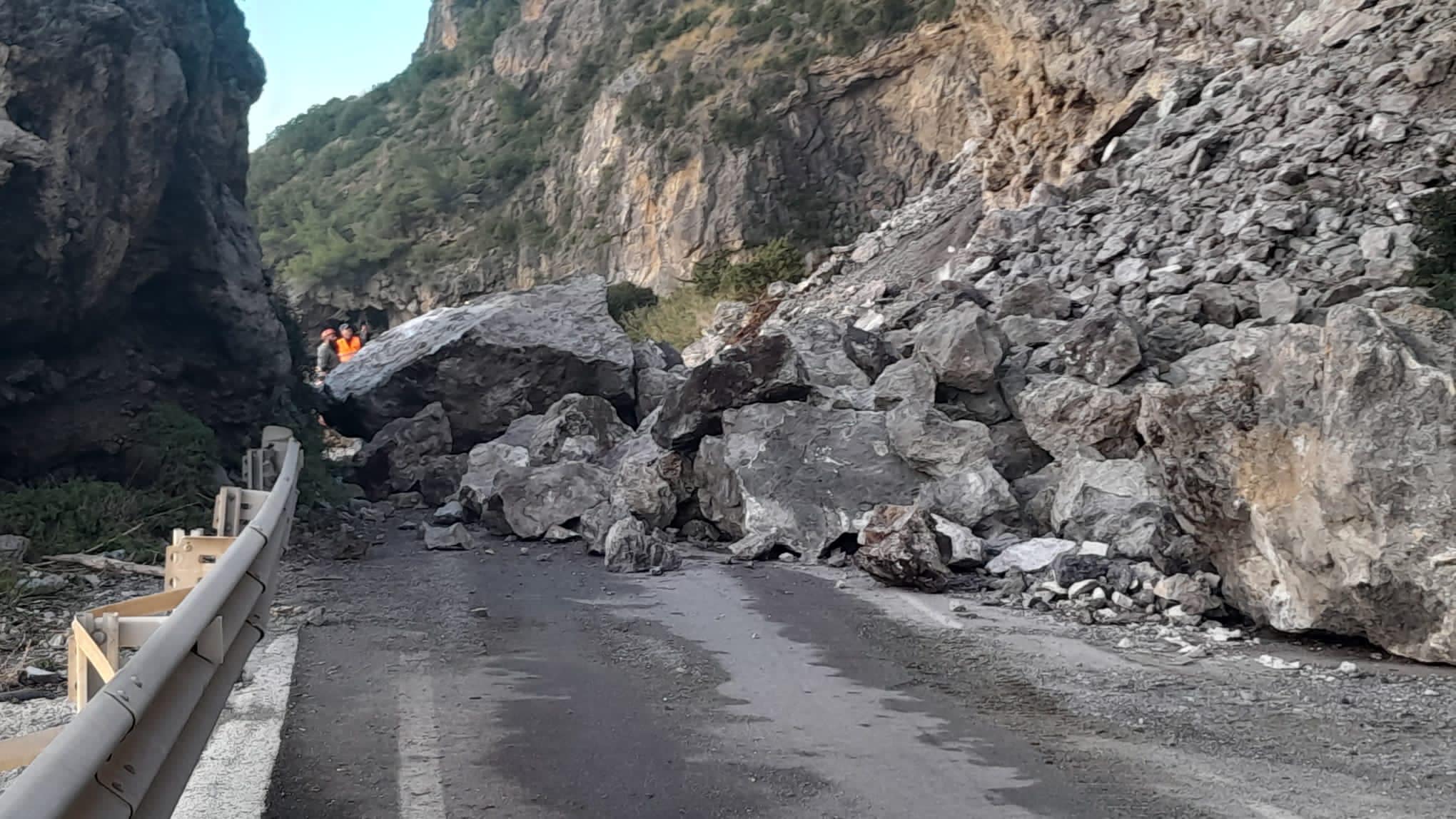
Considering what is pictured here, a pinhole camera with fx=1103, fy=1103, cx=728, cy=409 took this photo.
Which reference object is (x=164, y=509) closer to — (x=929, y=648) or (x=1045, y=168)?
(x=929, y=648)

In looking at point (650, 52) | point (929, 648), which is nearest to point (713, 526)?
point (929, 648)

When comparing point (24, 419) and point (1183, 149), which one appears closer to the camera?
point (24, 419)

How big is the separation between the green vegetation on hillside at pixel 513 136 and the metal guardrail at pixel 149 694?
3486cm

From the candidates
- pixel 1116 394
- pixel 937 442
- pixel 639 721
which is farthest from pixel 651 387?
pixel 639 721

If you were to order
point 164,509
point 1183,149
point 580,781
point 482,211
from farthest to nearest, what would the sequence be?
1. point 482,211
2. point 1183,149
3. point 164,509
4. point 580,781

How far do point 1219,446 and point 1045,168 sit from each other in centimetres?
1774

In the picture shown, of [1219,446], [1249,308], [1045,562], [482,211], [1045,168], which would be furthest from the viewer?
[482,211]

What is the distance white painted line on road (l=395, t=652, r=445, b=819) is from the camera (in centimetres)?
322

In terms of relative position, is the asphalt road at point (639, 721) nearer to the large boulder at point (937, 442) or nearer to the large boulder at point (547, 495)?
the large boulder at point (937, 442)

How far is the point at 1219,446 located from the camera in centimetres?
580

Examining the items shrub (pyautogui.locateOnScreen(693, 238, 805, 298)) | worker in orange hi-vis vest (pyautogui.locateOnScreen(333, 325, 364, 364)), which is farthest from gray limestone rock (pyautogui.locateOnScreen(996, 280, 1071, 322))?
shrub (pyautogui.locateOnScreen(693, 238, 805, 298))

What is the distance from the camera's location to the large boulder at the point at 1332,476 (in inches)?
187

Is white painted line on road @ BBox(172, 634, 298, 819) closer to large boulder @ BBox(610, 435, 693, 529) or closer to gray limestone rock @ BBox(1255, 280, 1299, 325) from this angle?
large boulder @ BBox(610, 435, 693, 529)

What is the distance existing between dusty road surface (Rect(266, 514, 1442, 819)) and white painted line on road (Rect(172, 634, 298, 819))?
0.20ft
